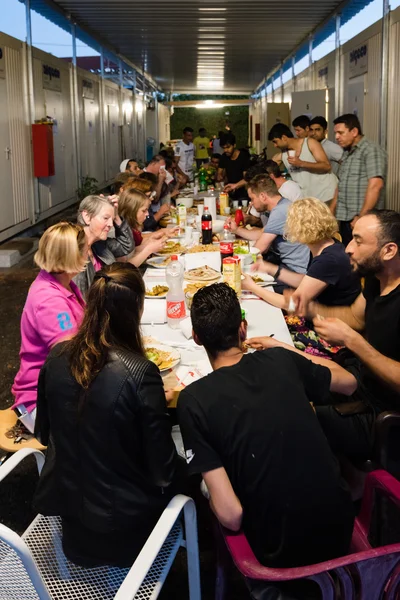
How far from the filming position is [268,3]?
33.9 ft

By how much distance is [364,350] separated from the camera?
2488 millimetres

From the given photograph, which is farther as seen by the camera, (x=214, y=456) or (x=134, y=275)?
(x=134, y=275)

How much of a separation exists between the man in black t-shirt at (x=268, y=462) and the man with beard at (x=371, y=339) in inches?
30.7

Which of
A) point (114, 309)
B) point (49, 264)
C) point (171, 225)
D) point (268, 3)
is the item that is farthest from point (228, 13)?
point (114, 309)

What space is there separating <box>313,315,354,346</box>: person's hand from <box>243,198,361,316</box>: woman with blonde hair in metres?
0.89

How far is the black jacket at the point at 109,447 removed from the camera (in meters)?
1.82

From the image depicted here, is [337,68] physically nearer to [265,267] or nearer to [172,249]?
[172,249]

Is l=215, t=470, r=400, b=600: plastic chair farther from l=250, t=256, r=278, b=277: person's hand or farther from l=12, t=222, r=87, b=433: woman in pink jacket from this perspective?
l=250, t=256, r=278, b=277: person's hand

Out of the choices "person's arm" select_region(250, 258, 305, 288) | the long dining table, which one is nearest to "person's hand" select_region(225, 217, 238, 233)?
"person's arm" select_region(250, 258, 305, 288)

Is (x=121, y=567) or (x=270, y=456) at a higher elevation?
(x=270, y=456)

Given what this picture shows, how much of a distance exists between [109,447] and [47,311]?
3.16 feet

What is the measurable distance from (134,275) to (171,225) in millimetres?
5256

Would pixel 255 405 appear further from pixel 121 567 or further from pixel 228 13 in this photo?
pixel 228 13

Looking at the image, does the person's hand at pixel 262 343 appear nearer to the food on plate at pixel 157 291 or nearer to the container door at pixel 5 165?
the food on plate at pixel 157 291
